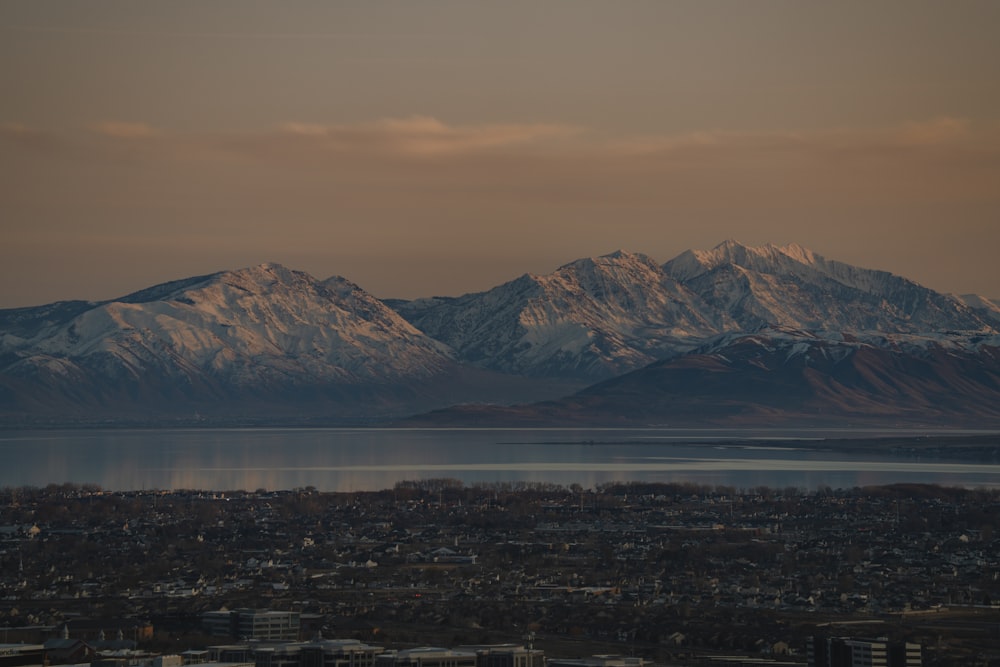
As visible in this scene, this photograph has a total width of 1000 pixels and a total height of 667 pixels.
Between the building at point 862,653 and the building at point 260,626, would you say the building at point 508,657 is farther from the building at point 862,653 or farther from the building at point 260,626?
the building at point 260,626

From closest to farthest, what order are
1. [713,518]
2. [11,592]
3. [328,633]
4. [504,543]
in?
[328,633] < [11,592] < [504,543] < [713,518]

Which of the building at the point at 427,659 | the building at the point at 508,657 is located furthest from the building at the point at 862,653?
the building at the point at 427,659

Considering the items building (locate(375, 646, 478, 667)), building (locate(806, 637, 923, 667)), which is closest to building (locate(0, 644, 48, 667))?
building (locate(375, 646, 478, 667))

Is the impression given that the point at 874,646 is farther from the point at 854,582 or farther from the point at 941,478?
the point at 941,478

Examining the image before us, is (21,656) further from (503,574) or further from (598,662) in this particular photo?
(503,574)

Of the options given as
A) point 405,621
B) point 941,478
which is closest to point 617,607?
point 405,621

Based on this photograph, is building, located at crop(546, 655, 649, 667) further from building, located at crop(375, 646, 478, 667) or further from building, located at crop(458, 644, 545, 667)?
building, located at crop(375, 646, 478, 667)
